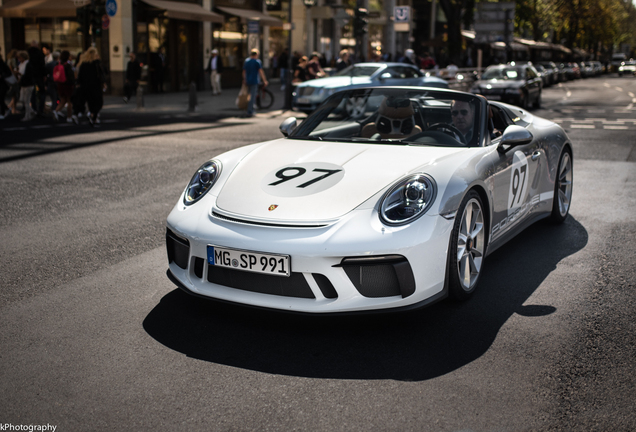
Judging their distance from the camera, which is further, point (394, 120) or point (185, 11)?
point (185, 11)

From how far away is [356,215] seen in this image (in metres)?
3.72

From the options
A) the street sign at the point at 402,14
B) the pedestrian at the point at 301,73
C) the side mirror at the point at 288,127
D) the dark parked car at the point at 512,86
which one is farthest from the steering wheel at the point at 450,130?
the street sign at the point at 402,14

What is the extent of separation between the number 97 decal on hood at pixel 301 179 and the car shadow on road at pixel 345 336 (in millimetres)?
718

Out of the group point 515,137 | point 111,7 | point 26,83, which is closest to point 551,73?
point 111,7

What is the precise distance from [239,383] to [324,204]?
112 cm

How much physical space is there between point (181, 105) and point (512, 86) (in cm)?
1057

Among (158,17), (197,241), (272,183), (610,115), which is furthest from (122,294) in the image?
(158,17)

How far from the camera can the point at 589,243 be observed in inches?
228

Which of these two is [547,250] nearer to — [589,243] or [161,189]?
[589,243]

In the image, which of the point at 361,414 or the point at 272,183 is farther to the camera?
the point at 272,183

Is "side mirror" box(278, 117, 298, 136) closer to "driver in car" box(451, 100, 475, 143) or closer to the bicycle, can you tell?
"driver in car" box(451, 100, 475, 143)

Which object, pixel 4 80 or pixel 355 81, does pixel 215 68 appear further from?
pixel 4 80

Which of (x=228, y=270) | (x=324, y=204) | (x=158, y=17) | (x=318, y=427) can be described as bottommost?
(x=318, y=427)

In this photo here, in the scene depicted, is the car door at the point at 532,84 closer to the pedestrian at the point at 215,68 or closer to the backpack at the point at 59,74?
the pedestrian at the point at 215,68
